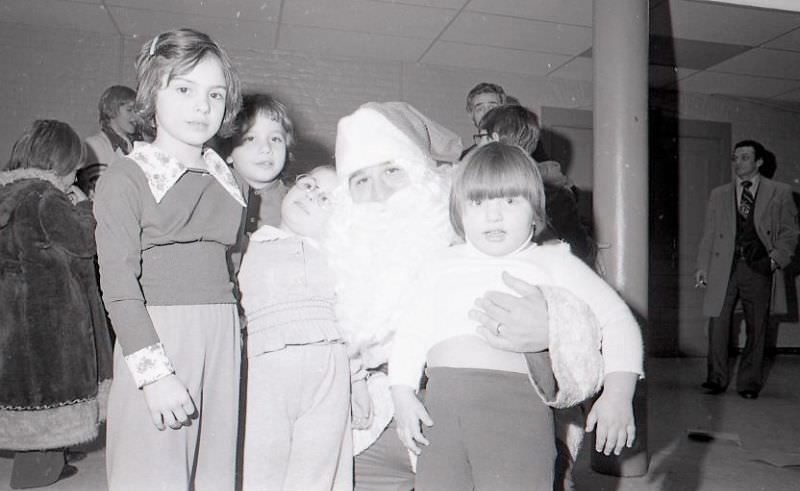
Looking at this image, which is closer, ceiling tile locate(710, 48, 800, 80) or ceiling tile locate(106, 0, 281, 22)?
ceiling tile locate(106, 0, 281, 22)

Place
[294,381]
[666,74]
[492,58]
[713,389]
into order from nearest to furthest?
[294,381] < [713,389] < [492,58] < [666,74]

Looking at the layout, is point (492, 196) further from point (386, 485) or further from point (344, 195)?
point (386, 485)

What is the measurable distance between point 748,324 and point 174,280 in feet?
14.2

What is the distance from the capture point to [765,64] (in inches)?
222

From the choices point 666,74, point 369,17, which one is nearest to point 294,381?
point 369,17

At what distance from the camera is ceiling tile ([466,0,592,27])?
4254 millimetres

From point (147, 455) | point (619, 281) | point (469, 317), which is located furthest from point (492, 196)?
point (619, 281)

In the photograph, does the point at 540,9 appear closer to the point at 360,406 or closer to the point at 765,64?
the point at 765,64

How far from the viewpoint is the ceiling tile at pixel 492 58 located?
5223 mm

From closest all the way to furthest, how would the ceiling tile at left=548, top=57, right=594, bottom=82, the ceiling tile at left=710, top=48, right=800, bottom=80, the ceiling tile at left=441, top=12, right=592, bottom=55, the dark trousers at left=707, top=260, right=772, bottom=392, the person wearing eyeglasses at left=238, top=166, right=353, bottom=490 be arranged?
the person wearing eyeglasses at left=238, top=166, right=353, bottom=490 < the dark trousers at left=707, top=260, right=772, bottom=392 < the ceiling tile at left=441, top=12, right=592, bottom=55 < the ceiling tile at left=710, top=48, right=800, bottom=80 < the ceiling tile at left=548, top=57, right=594, bottom=82

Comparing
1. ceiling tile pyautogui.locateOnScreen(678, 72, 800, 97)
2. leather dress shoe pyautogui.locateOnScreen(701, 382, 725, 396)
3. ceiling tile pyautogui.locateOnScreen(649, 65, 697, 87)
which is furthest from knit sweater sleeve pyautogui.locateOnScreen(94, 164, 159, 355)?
ceiling tile pyautogui.locateOnScreen(678, 72, 800, 97)

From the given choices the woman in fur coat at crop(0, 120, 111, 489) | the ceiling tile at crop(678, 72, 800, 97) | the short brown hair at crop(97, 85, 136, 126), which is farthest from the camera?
the ceiling tile at crop(678, 72, 800, 97)

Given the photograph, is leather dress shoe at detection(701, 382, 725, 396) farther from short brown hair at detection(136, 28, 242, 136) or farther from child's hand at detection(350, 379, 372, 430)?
short brown hair at detection(136, 28, 242, 136)

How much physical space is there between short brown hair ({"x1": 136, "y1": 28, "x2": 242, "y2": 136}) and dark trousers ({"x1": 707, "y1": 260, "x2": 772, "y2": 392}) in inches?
162
